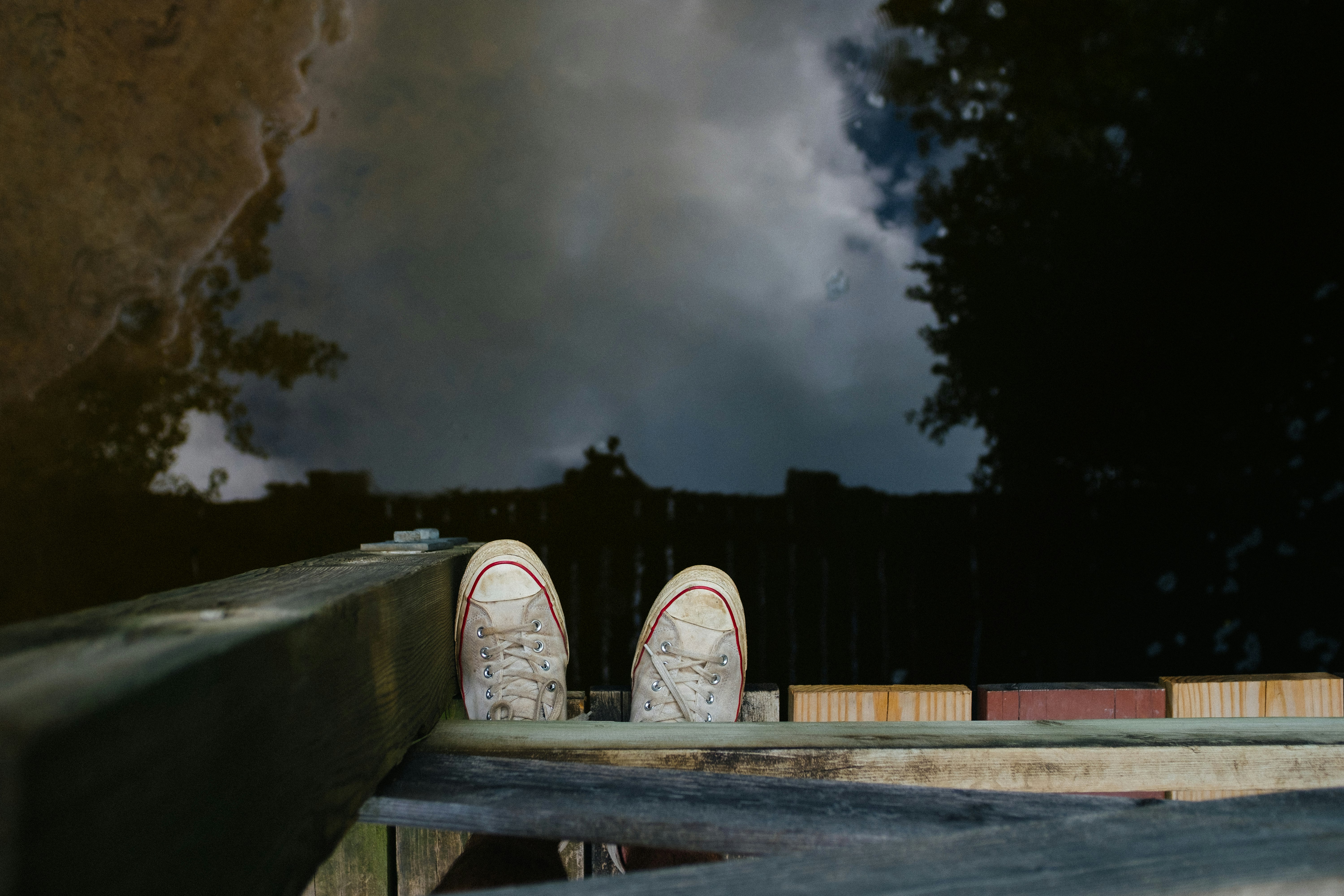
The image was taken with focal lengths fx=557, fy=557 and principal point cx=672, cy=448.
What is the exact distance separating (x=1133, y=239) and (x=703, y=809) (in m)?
2.85

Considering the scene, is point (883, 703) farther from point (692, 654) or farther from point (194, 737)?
point (194, 737)

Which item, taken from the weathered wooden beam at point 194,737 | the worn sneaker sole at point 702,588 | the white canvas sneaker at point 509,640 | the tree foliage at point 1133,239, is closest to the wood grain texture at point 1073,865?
the weathered wooden beam at point 194,737

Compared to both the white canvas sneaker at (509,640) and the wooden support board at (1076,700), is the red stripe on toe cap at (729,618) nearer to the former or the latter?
the white canvas sneaker at (509,640)

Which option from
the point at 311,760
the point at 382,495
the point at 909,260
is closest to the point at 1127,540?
the point at 909,260

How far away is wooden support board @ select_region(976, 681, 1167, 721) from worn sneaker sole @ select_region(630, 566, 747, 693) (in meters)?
0.57

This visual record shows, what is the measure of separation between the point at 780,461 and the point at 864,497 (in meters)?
0.36

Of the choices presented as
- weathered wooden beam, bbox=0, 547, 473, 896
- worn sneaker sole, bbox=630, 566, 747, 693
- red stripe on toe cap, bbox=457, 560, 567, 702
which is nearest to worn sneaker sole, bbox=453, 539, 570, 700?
red stripe on toe cap, bbox=457, 560, 567, 702

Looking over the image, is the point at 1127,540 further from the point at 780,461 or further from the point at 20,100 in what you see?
the point at 20,100

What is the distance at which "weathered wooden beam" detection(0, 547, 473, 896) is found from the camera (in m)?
0.28

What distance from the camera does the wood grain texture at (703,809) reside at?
0.55 m

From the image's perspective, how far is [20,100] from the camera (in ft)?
6.93

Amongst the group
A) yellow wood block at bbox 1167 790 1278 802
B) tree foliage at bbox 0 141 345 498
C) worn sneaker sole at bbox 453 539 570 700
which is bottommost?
yellow wood block at bbox 1167 790 1278 802

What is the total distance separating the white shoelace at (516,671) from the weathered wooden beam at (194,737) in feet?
1.57

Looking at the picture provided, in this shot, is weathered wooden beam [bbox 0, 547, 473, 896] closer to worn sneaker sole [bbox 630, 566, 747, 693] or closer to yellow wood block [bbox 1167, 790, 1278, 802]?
worn sneaker sole [bbox 630, 566, 747, 693]
